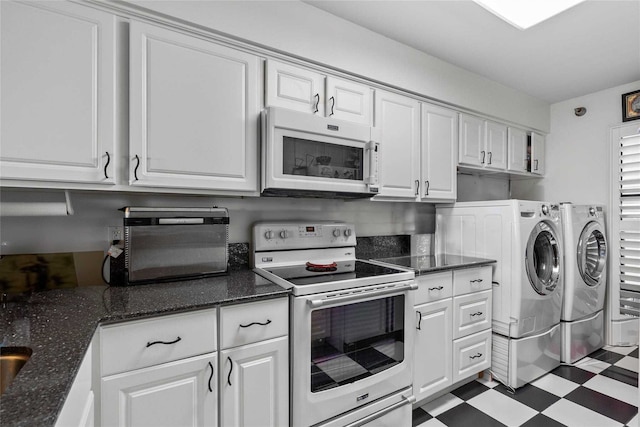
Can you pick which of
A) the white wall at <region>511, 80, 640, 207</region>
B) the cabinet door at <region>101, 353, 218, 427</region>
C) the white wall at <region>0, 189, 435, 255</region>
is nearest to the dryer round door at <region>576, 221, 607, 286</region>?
the white wall at <region>511, 80, 640, 207</region>

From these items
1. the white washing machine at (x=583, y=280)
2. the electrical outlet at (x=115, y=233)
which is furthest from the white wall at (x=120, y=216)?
the white washing machine at (x=583, y=280)

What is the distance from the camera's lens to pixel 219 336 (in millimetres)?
1339

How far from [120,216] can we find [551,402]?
2.97m

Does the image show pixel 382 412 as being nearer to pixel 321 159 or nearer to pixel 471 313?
pixel 471 313

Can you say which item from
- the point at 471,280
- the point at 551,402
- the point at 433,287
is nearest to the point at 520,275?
the point at 471,280

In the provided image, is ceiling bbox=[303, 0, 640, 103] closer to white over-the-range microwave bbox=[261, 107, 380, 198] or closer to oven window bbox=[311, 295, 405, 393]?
white over-the-range microwave bbox=[261, 107, 380, 198]

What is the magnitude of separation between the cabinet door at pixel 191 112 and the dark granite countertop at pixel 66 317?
0.50 m

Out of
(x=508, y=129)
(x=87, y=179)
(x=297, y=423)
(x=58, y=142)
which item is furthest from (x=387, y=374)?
(x=508, y=129)

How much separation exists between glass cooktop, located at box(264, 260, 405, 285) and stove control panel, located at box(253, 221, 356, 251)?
0.48ft

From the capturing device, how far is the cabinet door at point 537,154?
325cm

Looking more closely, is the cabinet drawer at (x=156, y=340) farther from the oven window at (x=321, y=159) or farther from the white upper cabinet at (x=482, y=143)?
the white upper cabinet at (x=482, y=143)

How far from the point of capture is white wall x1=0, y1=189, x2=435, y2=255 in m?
1.48

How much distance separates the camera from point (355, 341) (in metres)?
1.71

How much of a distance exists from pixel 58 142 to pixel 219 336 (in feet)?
3.43
